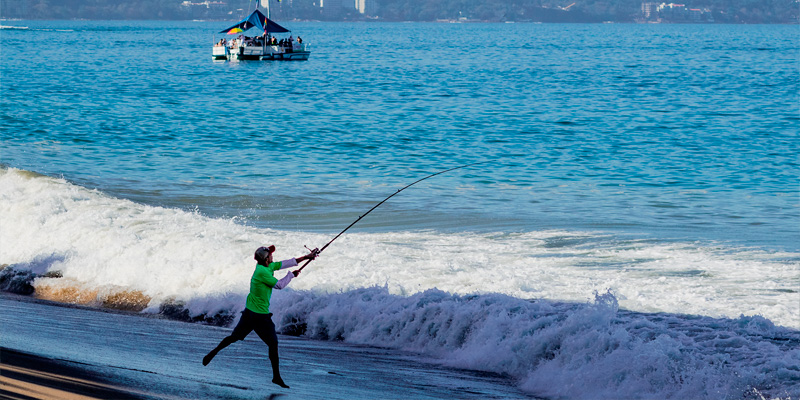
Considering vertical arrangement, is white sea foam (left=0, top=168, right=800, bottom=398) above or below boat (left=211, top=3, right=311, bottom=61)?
below

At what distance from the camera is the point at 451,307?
30.4 ft

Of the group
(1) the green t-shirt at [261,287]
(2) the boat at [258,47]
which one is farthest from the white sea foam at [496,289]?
(2) the boat at [258,47]

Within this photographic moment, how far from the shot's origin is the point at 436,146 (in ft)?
83.9

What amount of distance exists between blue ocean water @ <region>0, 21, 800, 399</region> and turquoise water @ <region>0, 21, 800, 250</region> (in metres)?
0.13

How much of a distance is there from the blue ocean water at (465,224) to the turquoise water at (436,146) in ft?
0.42

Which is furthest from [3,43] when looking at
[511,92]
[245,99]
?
[511,92]

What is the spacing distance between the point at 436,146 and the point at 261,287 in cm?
1891

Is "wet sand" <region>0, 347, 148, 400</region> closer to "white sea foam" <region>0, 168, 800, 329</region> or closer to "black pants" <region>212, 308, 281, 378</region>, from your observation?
"black pants" <region>212, 308, 281, 378</region>

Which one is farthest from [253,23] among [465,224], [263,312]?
[263,312]

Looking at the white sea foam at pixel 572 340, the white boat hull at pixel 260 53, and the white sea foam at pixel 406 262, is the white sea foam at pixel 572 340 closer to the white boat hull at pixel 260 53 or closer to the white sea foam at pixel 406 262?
the white sea foam at pixel 406 262

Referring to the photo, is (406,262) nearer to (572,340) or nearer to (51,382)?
(572,340)

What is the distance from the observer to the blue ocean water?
332 inches

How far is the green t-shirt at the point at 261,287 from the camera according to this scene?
685cm

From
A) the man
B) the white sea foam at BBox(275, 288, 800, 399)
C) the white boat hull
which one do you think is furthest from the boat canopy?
the man
